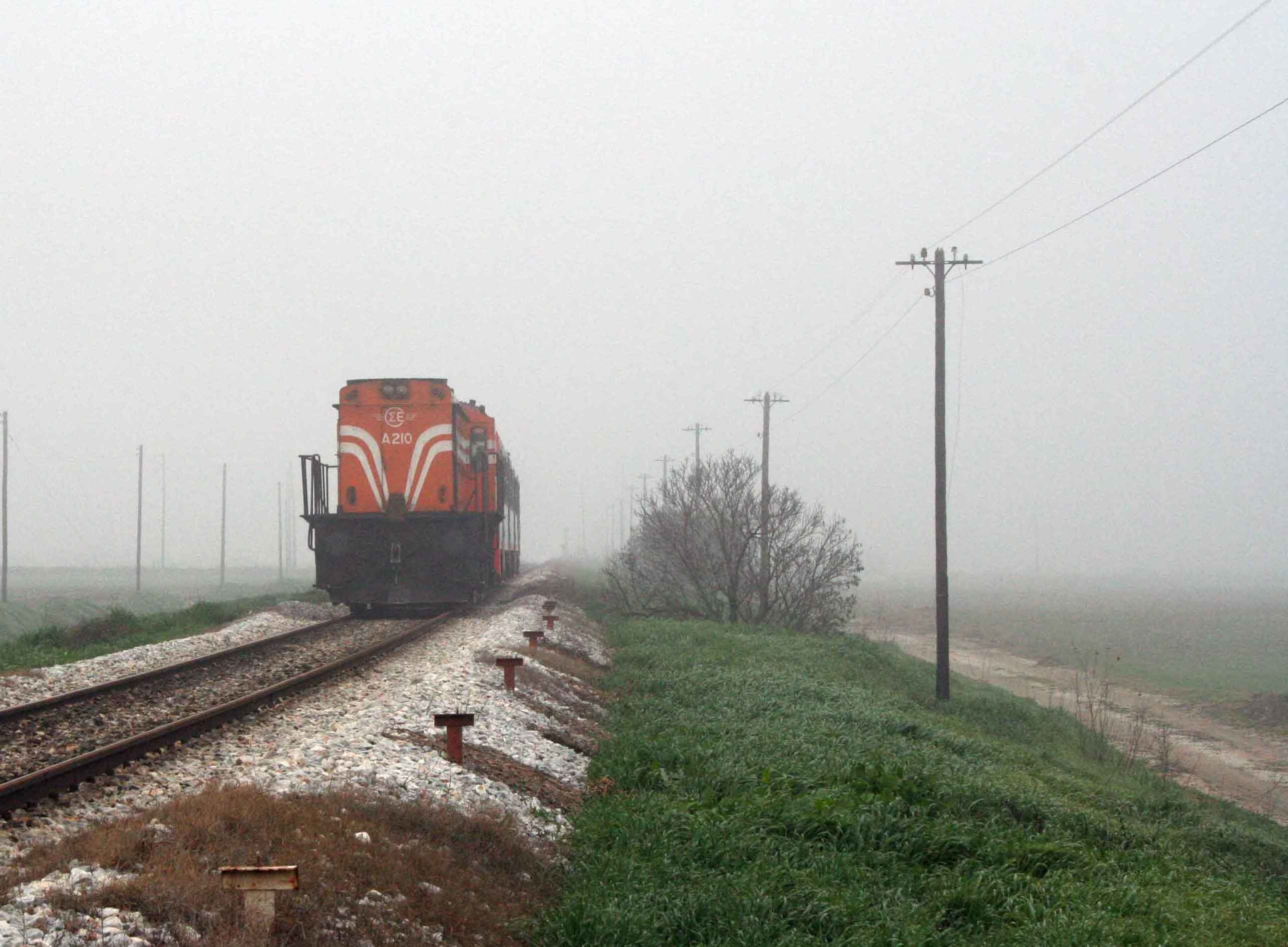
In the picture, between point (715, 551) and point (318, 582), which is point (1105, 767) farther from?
point (715, 551)

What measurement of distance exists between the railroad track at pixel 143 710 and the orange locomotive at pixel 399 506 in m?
4.37

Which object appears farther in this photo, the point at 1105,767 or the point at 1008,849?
the point at 1105,767

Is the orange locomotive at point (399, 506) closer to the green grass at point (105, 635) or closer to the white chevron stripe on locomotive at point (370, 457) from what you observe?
the white chevron stripe on locomotive at point (370, 457)

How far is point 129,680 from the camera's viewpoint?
11992 mm

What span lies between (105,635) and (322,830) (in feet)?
49.9

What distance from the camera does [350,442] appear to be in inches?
877

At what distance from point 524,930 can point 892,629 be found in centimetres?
4492

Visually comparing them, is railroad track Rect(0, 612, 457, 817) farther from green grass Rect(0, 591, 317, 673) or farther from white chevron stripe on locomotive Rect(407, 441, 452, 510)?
white chevron stripe on locomotive Rect(407, 441, 452, 510)

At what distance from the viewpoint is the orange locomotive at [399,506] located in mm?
21297

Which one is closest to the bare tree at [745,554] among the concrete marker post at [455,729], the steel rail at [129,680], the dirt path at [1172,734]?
the dirt path at [1172,734]

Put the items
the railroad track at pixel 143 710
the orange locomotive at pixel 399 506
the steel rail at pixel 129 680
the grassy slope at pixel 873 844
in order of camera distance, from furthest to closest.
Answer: the orange locomotive at pixel 399 506 < the steel rail at pixel 129 680 < the railroad track at pixel 143 710 < the grassy slope at pixel 873 844

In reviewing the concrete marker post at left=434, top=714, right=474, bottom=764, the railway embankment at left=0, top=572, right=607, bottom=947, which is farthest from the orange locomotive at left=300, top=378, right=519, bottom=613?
the concrete marker post at left=434, top=714, right=474, bottom=764

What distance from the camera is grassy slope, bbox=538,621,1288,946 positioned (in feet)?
19.9

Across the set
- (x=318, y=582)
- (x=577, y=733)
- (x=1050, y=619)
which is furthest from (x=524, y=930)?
(x=1050, y=619)
